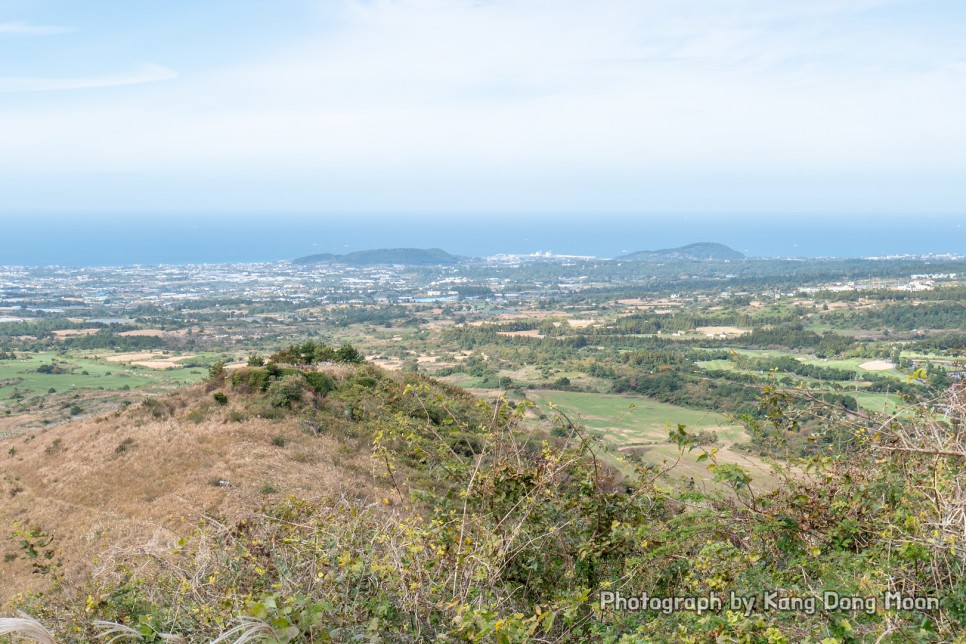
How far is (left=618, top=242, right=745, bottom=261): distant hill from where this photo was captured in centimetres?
13738

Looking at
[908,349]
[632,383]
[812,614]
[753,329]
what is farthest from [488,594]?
[753,329]

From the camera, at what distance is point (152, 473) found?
1078 cm

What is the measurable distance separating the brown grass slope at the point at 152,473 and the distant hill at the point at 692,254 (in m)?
130

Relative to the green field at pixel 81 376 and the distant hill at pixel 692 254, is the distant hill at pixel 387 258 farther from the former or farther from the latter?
the green field at pixel 81 376

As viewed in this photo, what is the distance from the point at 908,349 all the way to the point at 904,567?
40.0m

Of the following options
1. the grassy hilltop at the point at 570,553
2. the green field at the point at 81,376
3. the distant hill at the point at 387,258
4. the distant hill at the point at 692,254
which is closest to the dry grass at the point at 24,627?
the grassy hilltop at the point at 570,553

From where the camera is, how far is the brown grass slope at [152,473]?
8281 millimetres

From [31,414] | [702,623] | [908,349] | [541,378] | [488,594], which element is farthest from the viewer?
[541,378]

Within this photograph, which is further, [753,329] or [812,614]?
[753,329]

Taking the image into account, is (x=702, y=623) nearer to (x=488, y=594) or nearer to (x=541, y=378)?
(x=488, y=594)

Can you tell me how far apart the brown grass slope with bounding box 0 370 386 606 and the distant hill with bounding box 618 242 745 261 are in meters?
130

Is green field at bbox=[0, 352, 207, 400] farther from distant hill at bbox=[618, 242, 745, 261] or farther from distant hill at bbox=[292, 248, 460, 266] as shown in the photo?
distant hill at bbox=[618, 242, 745, 261]

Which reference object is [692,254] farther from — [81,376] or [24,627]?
[24,627]

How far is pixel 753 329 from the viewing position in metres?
54.6
